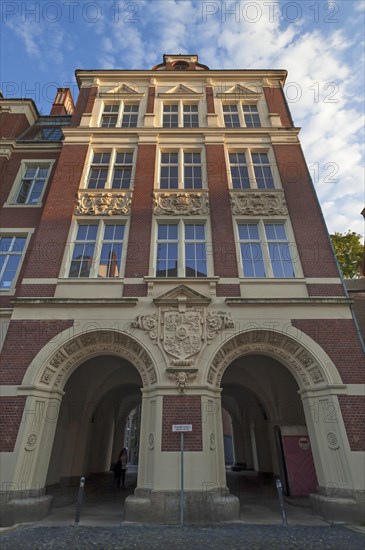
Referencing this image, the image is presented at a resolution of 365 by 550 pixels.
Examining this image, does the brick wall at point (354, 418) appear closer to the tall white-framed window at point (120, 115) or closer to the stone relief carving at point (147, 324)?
the stone relief carving at point (147, 324)

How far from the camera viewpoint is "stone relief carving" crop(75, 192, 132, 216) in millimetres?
14117

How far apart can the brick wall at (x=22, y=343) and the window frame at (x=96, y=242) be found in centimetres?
195

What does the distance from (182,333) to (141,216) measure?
5633 millimetres

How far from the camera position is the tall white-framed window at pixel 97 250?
12.8 meters

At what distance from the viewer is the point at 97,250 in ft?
43.3

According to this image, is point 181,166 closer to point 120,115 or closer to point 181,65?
point 120,115

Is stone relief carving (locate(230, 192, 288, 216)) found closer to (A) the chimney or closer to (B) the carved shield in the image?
(B) the carved shield

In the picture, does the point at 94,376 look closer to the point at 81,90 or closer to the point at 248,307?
the point at 248,307

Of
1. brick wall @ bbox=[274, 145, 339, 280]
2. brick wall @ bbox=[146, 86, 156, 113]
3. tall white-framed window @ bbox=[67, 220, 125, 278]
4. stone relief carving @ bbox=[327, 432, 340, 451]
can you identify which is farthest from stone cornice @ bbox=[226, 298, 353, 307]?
brick wall @ bbox=[146, 86, 156, 113]

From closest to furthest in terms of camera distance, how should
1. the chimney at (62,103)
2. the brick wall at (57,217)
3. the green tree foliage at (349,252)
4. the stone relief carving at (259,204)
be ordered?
1. the brick wall at (57,217)
2. the stone relief carving at (259,204)
3. the chimney at (62,103)
4. the green tree foliage at (349,252)

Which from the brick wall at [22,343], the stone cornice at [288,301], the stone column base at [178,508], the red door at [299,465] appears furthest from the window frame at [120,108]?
the red door at [299,465]

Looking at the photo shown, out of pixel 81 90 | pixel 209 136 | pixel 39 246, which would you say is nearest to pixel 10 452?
pixel 39 246

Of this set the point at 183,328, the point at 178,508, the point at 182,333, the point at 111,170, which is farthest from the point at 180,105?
the point at 178,508

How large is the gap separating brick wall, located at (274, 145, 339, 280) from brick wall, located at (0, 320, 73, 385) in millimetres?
9524
